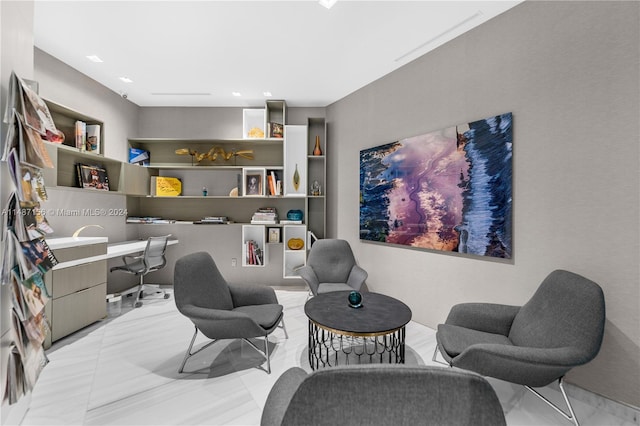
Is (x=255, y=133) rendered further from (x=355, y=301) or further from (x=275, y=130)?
(x=355, y=301)

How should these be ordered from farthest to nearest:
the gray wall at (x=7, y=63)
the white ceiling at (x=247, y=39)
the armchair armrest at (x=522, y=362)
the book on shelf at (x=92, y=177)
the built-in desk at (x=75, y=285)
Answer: the book on shelf at (x=92, y=177), the built-in desk at (x=75, y=285), the white ceiling at (x=247, y=39), the armchair armrest at (x=522, y=362), the gray wall at (x=7, y=63)

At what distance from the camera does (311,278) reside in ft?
10.4

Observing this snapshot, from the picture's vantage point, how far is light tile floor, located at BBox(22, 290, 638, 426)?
1702mm

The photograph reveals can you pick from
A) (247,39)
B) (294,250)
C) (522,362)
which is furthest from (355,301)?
(247,39)

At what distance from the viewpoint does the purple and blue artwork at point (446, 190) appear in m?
2.34

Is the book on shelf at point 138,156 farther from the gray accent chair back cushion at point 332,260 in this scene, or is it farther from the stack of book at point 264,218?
the gray accent chair back cushion at point 332,260

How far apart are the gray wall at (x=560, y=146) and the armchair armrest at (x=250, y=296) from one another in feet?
5.30

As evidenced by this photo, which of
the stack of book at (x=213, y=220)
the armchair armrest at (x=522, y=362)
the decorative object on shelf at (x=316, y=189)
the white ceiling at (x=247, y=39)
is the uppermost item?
the white ceiling at (x=247, y=39)

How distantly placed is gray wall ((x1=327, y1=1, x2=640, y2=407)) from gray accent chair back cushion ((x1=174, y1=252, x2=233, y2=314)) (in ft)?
6.66

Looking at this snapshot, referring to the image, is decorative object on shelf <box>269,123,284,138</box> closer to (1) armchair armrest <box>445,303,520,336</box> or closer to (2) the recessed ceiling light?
(2) the recessed ceiling light

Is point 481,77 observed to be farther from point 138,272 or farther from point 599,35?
point 138,272

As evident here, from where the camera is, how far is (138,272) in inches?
137

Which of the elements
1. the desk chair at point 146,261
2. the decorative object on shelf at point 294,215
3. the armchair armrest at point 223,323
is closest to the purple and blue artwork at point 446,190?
the decorative object on shelf at point 294,215

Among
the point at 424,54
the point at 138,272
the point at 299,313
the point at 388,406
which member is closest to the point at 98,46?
the point at 138,272
